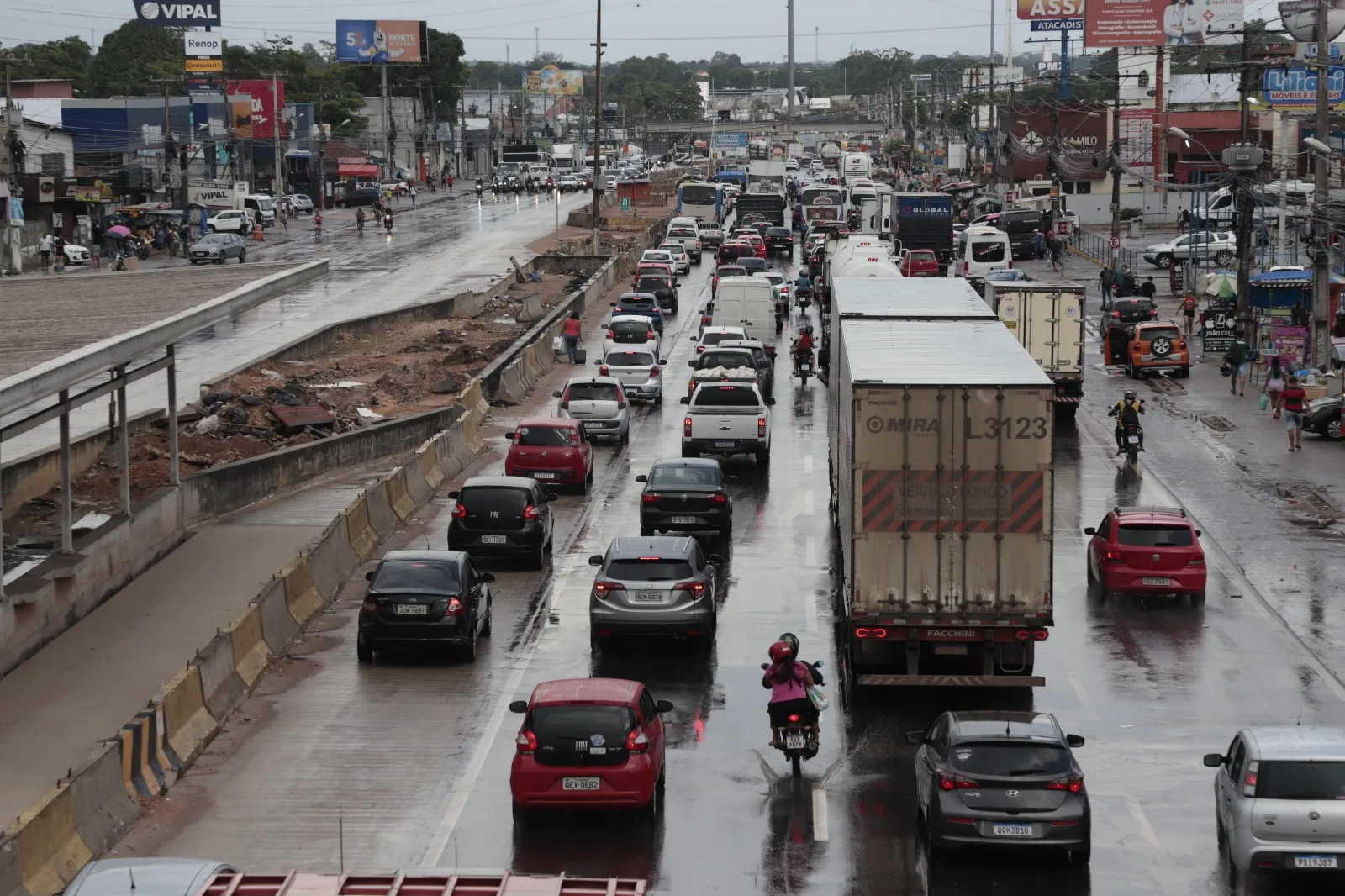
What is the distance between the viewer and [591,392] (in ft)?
136

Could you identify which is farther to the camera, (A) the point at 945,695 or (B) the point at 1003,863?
(A) the point at 945,695

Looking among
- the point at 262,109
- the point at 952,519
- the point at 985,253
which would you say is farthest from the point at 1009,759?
the point at 262,109

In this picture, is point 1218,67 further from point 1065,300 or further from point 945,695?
point 945,695

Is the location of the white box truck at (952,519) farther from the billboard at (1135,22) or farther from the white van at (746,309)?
the billboard at (1135,22)

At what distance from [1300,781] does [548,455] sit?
2158cm

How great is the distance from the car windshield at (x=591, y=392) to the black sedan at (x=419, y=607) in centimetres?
1760

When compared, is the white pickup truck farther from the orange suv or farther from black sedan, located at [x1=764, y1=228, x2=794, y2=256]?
black sedan, located at [x1=764, y1=228, x2=794, y2=256]

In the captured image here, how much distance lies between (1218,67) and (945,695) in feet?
127

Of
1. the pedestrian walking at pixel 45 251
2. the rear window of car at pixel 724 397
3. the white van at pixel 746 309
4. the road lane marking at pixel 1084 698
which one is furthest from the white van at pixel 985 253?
the road lane marking at pixel 1084 698

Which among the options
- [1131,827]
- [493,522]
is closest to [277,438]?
[493,522]

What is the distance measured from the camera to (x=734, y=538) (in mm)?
31719

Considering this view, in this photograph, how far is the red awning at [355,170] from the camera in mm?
143500

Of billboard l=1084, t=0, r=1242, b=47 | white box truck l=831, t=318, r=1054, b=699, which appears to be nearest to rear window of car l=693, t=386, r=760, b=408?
white box truck l=831, t=318, r=1054, b=699

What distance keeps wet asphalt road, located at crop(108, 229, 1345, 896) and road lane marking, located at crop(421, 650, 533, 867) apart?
0.12 ft
